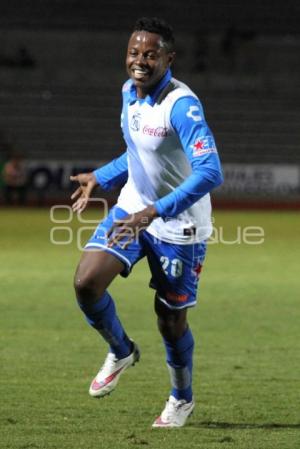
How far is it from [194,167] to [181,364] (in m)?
1.24

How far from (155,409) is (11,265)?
824 cm

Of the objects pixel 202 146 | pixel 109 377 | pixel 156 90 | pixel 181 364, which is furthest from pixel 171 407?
pixel 156 90

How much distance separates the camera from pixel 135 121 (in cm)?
564

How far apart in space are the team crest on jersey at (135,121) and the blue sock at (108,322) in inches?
36.7

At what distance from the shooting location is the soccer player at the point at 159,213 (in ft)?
17.5

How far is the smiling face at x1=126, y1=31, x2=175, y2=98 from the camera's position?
18.1 ft

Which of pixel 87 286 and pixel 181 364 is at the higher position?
pixel 87 286

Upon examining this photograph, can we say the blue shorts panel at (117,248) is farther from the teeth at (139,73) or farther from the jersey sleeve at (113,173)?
the teeth at (139,73)

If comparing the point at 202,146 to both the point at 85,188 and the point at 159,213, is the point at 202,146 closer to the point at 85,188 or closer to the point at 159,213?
the point at 159,213

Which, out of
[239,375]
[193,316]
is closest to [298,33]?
[193,316]

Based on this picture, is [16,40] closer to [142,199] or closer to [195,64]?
[195,64]

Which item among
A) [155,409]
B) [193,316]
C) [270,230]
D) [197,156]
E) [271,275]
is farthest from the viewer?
[270,230]

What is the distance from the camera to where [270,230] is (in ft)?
65.1

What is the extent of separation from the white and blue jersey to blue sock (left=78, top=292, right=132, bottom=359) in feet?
1.60
